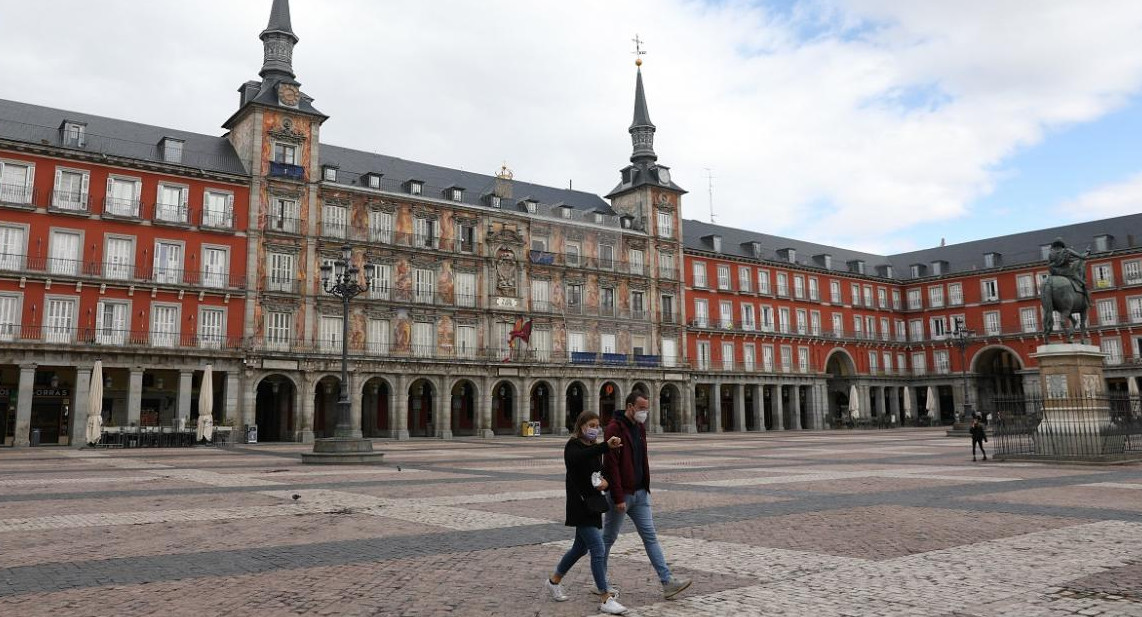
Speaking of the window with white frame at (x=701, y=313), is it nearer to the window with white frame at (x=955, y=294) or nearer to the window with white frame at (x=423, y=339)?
the window with white frame at (x=423, y=339)

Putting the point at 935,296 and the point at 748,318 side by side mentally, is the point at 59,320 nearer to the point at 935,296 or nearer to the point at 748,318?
the point at 748,318

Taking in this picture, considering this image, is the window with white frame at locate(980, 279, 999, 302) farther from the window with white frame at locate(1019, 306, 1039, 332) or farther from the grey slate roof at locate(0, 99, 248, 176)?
the grey slate roof at locate(0, 99, 248, 176)

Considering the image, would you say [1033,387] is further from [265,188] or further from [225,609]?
[225,609]

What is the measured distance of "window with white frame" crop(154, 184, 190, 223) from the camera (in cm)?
3916

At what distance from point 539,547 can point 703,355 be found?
51524mm

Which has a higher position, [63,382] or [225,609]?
[63,382]

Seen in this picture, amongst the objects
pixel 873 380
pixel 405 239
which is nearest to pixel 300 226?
pixel 405 239

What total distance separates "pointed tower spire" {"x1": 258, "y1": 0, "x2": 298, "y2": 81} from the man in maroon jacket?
43127 mm

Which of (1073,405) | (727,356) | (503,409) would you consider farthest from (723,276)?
(1073,405)

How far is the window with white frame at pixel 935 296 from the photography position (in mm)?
71375

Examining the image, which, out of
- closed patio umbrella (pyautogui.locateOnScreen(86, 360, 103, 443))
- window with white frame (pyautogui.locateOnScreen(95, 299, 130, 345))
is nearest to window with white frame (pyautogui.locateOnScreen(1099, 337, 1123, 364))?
window with white frame (pyautogui.locateOnScreen(95, 299, 130, 345))

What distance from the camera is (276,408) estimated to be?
147ft

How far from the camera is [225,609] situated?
6047 millimetres

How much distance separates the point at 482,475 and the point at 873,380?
58455 mm
